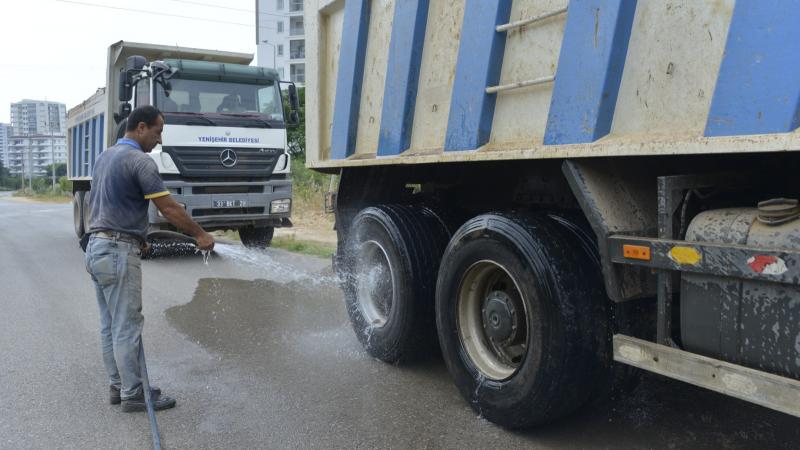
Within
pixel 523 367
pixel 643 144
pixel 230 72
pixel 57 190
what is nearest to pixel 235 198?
pixel 230 72

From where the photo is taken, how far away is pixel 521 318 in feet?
11.9

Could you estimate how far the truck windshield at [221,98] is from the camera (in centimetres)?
971

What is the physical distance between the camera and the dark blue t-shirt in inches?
154

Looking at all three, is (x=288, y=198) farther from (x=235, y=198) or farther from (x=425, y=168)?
(x=425, y=168)

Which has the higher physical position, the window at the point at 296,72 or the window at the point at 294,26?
the window at the point at 294,26

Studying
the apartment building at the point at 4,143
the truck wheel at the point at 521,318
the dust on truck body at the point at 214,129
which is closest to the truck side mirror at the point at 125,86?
the dust on truck body at the point at 214,129

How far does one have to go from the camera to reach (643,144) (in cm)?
264

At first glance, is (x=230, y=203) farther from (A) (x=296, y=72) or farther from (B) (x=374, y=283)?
(A) (x=296, y=72)

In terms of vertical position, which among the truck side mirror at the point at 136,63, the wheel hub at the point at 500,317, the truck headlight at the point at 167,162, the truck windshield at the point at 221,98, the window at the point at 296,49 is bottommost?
the wheel hub at the point at 500,317

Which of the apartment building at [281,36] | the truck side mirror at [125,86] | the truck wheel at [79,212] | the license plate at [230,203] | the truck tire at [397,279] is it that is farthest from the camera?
the apartment building at [281,36]

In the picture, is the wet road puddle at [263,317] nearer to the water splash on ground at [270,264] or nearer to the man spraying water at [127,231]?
the water splash on ground at [270,264]

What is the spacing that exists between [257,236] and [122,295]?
7729mm

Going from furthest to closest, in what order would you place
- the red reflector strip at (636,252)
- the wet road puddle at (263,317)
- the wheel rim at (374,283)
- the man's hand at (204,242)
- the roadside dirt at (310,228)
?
the roadside dirt at (310,228)
the wet road puddle at (263,317)
the wheel rim at (374,283)
the man's hand at (204,242)
the red reflector strip at (636,252)

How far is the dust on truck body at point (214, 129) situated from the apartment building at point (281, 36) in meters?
59.4
